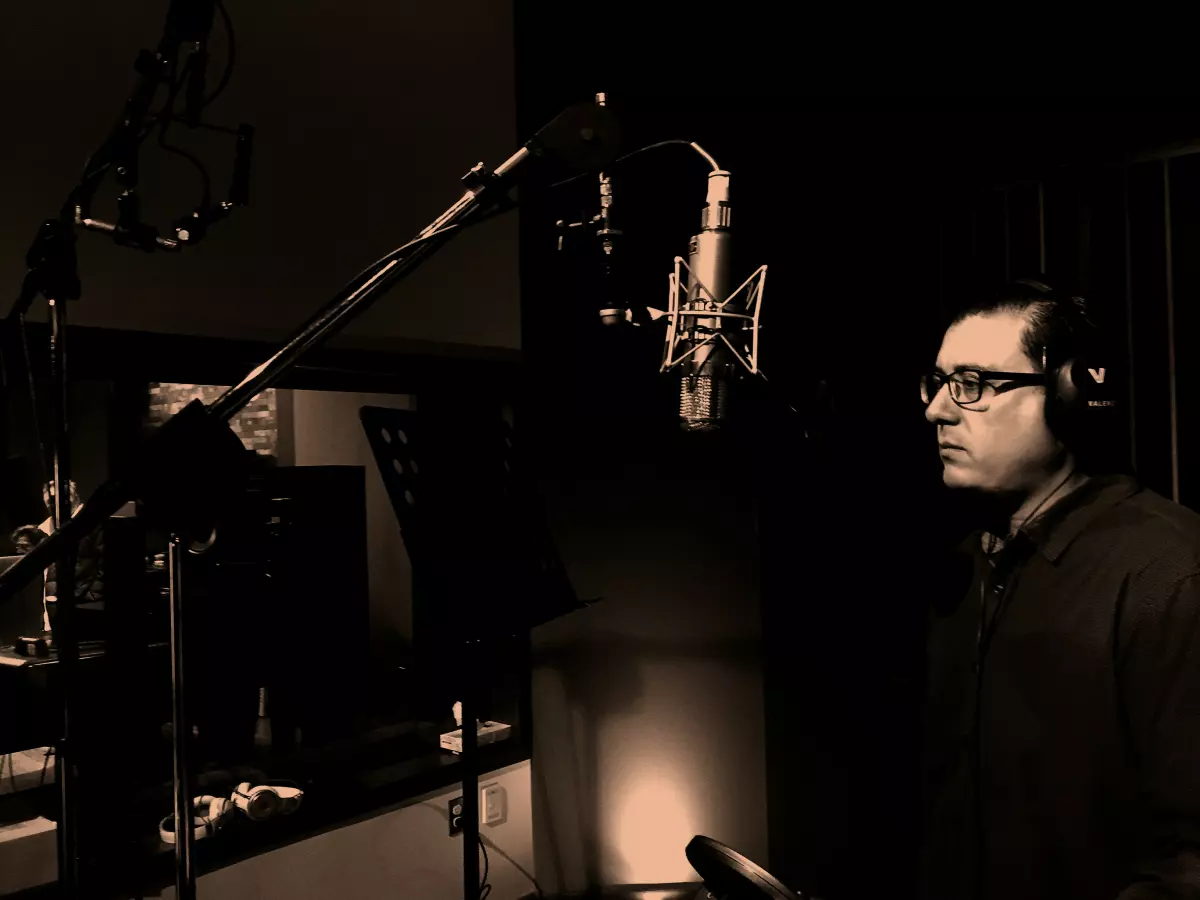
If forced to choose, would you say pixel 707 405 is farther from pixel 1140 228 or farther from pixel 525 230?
pixel 525 230

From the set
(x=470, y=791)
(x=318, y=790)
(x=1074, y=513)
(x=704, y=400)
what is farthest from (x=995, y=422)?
(x=318, y=790)

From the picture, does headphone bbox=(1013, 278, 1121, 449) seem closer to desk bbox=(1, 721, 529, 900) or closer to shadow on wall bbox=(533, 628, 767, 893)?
shadow on wall bbox=(533, 628, 767, 893)

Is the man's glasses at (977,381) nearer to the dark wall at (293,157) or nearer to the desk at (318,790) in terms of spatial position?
the dark wall at (293,157)

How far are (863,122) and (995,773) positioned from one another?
1.93 metres

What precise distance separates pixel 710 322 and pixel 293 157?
1654 mm

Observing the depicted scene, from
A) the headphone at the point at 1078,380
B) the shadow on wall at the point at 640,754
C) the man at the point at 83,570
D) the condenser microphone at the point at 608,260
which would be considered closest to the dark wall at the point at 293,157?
the man at the point at 83,570

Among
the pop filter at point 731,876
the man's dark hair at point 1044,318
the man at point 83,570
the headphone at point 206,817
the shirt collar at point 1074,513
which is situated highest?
the man's dark hair at point 1044,318

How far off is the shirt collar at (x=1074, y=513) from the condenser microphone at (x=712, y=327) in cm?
59

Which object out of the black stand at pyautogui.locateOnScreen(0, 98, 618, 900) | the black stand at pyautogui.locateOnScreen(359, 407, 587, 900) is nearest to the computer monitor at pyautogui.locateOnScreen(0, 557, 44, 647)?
the black stand at pyautogui.locateOnScreen(359, 407, 587, 900)

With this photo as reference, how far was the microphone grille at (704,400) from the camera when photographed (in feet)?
4.82

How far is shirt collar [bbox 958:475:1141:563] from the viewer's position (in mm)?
1536

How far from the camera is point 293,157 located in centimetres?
257

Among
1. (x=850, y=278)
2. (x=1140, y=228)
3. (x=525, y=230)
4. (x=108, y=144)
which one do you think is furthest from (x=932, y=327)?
(x=108, y=144)

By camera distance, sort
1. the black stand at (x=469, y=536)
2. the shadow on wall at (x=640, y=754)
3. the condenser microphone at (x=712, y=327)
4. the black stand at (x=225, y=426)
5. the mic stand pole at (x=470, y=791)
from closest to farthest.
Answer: the black stand at (x=225, y=426) < the condenser microphone at (x=712, y=327) < the black stand at (x=469, y=536) < the mic stand pole at (x=470, y=791) < the shadow on wall at (x=640, y=754)
